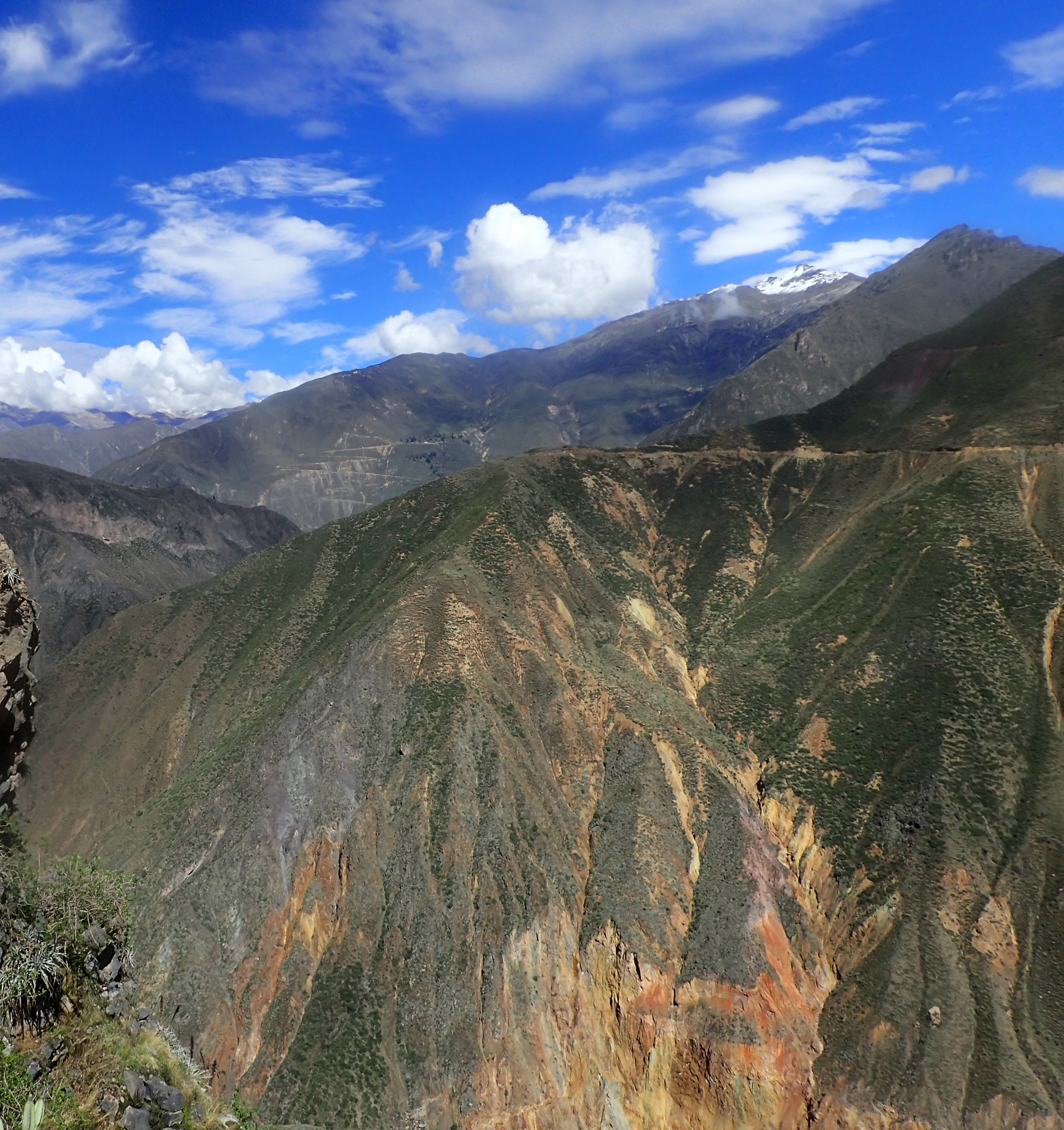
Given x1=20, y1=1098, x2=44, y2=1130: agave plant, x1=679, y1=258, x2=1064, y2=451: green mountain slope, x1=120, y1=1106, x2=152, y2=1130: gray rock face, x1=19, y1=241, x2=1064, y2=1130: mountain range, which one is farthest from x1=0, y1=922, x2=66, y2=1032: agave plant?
x1=679, y1=258, x2=1064, y2=451: green mountain slope

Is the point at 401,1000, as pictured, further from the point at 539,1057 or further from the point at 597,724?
the point at 597,724

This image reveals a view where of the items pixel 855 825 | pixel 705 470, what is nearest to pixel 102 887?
pixel 855 825

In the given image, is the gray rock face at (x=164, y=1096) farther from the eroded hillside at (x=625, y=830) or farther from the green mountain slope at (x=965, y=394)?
the green mountain slope at (x=965, y=394)

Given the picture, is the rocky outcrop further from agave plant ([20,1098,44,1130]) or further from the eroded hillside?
the eroded hillside

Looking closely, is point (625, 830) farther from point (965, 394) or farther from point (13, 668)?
point (965, 394)

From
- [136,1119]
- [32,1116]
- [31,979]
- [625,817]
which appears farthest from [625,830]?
[32,1116]
